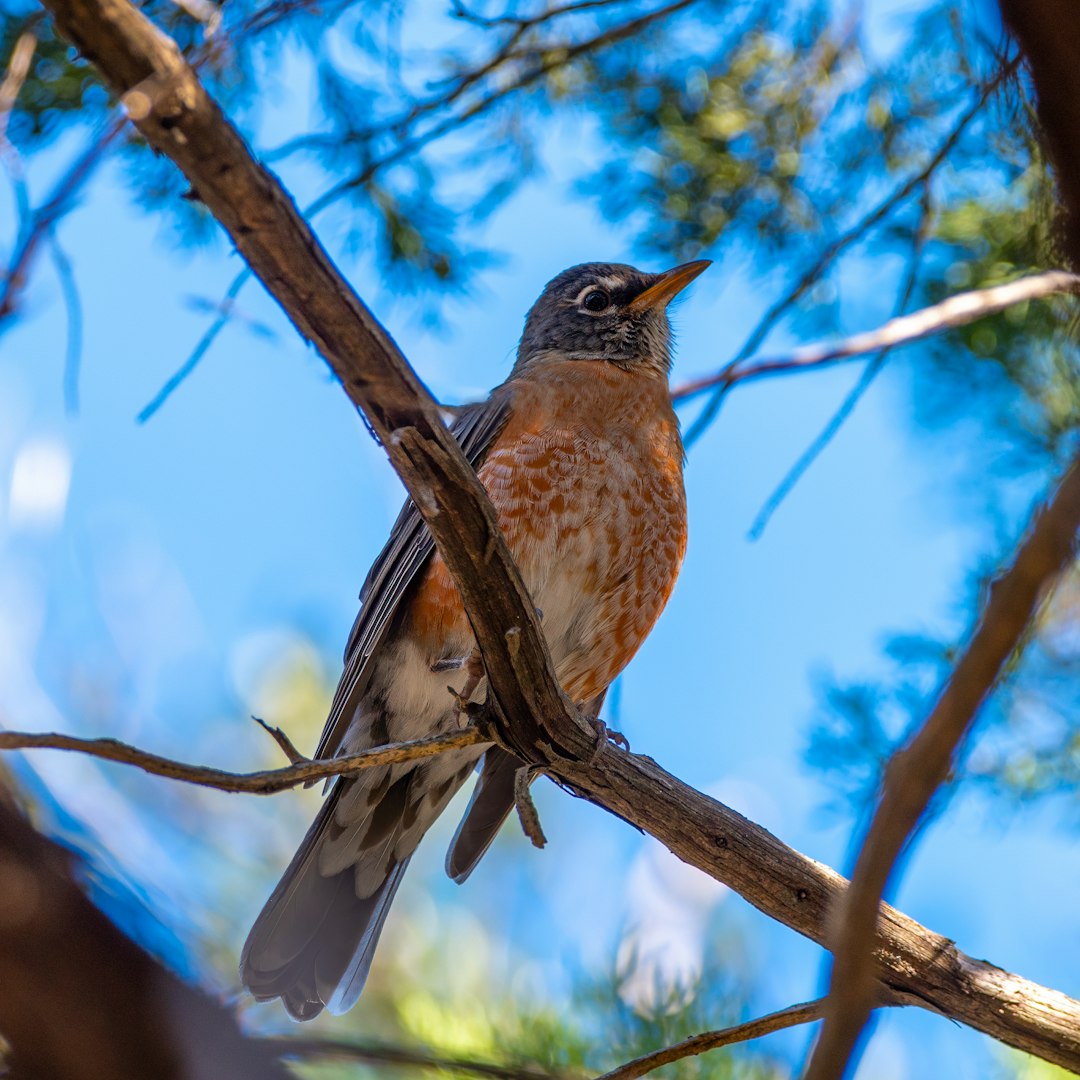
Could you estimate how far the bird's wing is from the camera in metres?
3.79

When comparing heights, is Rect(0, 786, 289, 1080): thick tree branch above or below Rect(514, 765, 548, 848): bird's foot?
below

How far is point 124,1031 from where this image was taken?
4.26 ft

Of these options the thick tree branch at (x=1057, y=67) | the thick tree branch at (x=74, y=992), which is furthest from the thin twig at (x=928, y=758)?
the thick tree branch at (x=74, y=992)

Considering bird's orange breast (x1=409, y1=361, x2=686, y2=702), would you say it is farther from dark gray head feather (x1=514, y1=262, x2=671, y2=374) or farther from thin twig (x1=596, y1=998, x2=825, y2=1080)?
thin twig (x1=596, y1=998, x2=825, y2=1080)

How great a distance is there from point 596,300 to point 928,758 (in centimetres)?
411

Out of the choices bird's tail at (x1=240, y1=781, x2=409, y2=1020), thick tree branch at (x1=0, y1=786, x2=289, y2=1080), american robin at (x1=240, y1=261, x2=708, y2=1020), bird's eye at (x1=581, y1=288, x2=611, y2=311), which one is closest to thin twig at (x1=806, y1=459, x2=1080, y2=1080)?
thick tree branch at (x1=0, y1=786, x2=289, y2=1080)

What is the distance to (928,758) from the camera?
125 centimetres

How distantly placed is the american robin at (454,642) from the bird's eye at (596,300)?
109 centimetres

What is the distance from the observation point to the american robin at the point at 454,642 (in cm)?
377

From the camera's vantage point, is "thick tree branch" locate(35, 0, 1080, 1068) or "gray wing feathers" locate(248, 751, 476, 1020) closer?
"thick tree branch" locate(35, 0, 1080, 1068)

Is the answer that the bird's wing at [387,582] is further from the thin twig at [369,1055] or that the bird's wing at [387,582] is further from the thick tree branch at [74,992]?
the thick tree branch at [74,992]

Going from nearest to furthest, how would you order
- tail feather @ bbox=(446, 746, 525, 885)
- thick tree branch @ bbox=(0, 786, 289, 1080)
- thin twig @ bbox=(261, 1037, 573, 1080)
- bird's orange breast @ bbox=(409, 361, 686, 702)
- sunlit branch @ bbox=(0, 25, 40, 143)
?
thick tree branch @ bbox=(0, 786, 289, 1080) < thin twig @ bbox=(261, 1037, 573, 1080) < sunlit branch @ bbox=(0, 25, 40, 143) < bird's orange breast @ bbox=(409, 361, 686, 702) < tail feather @ bbox=(446, 746, 525, 885)

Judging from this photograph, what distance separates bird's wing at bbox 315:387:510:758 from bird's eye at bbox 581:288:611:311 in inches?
44.1

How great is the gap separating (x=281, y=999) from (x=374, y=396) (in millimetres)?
2608
